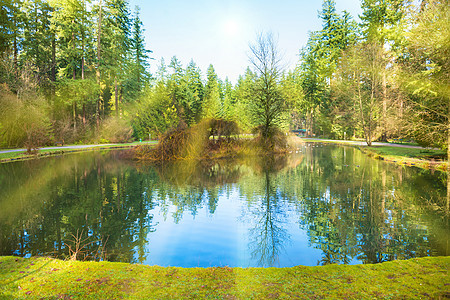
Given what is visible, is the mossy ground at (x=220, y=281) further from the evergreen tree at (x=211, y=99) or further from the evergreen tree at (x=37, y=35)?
the evergreen tree at (x=211, y=99)

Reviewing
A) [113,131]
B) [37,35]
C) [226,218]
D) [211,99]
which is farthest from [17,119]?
[211,99]

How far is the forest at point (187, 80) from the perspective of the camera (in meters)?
16.5

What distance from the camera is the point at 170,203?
9555 mm

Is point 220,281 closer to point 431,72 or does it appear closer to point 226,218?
point 226,218

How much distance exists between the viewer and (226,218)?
8.04m

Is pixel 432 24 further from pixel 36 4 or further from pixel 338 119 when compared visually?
pixel 36 4

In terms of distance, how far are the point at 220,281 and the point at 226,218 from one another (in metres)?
3.99

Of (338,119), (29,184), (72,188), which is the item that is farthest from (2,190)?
(338,119)

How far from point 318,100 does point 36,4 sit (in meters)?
47.5

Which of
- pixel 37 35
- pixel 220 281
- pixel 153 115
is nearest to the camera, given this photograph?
pixel 220 281

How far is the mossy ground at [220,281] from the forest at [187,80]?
14.5 meters

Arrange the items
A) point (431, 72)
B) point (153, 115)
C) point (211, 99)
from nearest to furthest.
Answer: point (431, 72) < point (153, 115) < point (211, 99)

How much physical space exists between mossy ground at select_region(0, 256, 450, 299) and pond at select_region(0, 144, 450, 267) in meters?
0.84

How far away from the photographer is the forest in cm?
1647
